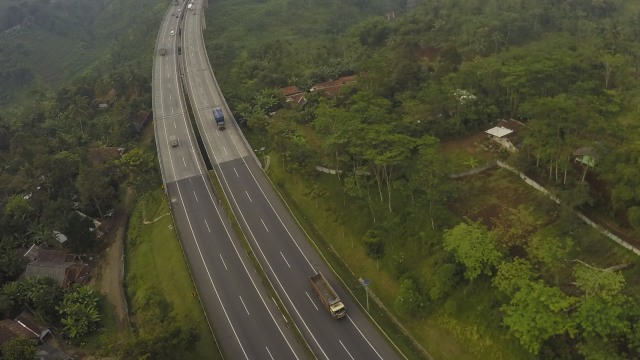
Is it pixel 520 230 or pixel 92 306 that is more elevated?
pixel 520 230

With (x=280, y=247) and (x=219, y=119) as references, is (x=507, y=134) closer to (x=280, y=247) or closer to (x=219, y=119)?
(x=280, y=247)

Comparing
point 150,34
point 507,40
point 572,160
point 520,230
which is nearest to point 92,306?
point 520,230

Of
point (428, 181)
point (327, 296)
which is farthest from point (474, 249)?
point (327, 296)

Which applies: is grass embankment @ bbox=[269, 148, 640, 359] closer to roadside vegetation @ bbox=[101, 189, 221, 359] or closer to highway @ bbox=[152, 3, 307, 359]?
highway @ bbox=[152, 3, 307, 359]

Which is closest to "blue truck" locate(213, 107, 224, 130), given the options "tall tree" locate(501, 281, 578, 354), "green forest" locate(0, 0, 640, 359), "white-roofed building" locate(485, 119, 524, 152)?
"green forest" locate(0, 0, 640, 359)

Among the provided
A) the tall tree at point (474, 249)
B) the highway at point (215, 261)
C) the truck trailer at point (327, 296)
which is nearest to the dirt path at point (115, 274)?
the highway at point (215, 261)

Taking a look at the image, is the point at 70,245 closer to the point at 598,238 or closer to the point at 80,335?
the point at 80,335
